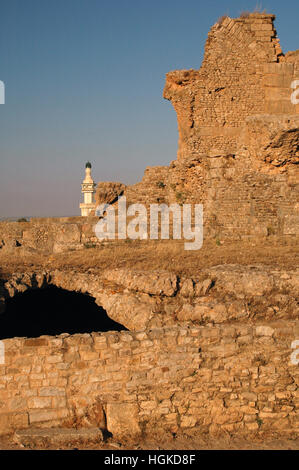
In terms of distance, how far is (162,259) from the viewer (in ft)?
28.9

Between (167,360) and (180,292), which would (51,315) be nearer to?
(180,292)

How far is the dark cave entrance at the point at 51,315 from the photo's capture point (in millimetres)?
8078

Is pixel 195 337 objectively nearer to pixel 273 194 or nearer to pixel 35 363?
pixel 35 363

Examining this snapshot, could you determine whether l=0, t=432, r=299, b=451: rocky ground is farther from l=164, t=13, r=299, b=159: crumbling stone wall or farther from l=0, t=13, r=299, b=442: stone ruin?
l=164, t=13, r=299, b=159: crumbling stone wall

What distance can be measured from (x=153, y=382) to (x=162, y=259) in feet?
11.2

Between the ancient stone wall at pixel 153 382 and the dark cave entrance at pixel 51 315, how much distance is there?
2.37 metres

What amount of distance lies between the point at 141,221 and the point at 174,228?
105cm

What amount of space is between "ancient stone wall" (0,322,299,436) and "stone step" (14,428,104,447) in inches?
7.4

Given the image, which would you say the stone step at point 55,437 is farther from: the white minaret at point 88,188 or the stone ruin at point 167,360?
the white minaret at point 88,188

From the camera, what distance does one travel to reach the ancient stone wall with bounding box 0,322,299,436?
5590 millimetres

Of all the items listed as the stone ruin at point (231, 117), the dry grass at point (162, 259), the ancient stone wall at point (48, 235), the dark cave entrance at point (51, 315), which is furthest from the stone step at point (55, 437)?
the stone ruin at point (231, 117)

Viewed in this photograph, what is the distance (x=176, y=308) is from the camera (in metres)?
6.81
